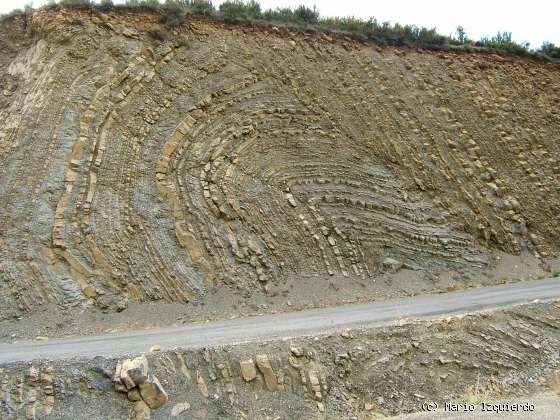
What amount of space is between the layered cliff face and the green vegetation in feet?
1.44

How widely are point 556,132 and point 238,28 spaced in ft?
38.2

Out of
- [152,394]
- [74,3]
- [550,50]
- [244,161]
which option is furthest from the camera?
[550,50]

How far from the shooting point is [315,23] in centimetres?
1616

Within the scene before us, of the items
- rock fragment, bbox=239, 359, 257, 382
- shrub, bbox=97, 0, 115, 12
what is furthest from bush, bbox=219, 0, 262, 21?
rock fragment, bbox=239, 359, 257, 382

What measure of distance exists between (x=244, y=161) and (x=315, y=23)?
6.75 m

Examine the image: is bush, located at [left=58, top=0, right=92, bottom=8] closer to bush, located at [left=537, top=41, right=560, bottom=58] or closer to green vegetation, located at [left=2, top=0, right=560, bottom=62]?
green vegetation, located at [left=2, top=0, right=560, bottom=62]

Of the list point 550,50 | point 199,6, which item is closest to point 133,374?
point 199,6

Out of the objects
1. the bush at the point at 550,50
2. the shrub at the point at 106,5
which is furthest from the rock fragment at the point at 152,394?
the bush at the point at 550,50

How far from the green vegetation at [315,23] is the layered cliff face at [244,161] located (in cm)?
44

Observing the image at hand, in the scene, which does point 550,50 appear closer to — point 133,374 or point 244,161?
point 244,161

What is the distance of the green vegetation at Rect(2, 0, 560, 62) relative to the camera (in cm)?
1359

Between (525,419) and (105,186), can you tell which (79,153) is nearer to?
(105,186)

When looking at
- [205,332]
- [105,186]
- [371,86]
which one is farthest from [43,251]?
[371,86]

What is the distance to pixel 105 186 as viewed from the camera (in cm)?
1123
